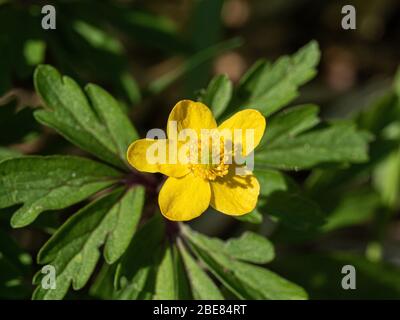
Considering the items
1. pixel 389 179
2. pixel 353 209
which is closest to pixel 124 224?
pixel 353 209

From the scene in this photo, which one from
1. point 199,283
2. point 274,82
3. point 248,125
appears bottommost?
point 199,283

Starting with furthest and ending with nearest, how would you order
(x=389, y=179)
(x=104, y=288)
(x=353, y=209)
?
(x=389, y=179), (x=353, y=209), (x=104, y=288)

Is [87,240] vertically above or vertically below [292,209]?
below

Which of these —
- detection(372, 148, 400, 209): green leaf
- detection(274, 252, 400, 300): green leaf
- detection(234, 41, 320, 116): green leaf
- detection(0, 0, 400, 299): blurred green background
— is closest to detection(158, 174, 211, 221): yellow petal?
detection(234, 41, 320, 116): green leaf

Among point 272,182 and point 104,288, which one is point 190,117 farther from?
point 104,288

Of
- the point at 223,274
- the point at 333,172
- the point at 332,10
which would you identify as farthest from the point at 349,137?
the point at 332,10

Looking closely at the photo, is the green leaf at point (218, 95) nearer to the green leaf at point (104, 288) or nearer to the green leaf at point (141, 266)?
the green leaf at point (141, 266)

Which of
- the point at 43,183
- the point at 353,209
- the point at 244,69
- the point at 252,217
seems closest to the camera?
the point at 43,183
